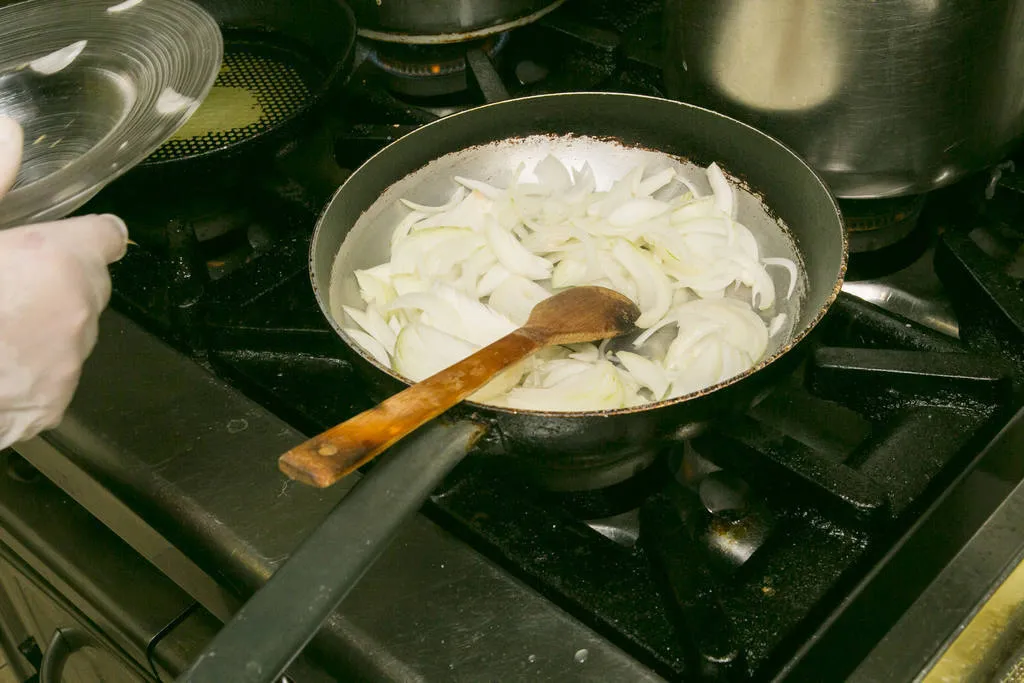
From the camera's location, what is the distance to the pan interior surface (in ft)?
2.33

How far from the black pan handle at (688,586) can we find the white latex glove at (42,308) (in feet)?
A: 1.24

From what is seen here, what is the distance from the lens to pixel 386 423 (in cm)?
47

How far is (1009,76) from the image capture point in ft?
2.38

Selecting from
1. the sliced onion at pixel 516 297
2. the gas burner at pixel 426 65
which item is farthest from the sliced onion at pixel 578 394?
the gas burner at pixel 426 65

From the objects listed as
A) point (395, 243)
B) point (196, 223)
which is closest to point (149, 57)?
point (196, 223)

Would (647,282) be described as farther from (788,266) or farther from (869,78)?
(869,78)

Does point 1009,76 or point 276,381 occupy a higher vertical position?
Answer: point 1009,76

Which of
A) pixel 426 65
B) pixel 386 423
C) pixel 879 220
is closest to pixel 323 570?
pixel 386 423

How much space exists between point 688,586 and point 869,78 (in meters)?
0.40

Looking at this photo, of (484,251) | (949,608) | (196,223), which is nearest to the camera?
(949,608)

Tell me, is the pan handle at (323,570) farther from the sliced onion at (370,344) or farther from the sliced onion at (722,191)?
the sliced onion at (722,191)

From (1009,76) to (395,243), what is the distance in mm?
487

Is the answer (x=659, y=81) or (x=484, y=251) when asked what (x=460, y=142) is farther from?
(x=659, y=81)

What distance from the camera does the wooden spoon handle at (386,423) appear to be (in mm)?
435
